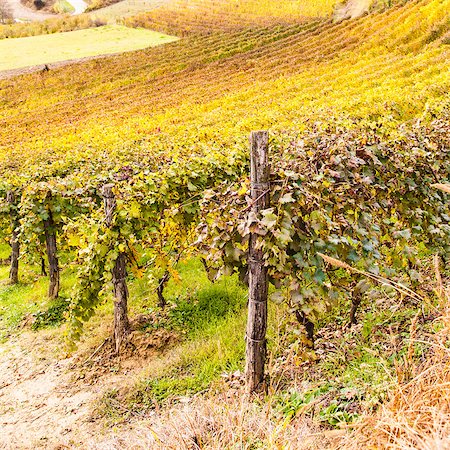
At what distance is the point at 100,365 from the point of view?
5.76m

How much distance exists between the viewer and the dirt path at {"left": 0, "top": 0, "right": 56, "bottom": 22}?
2660 inches

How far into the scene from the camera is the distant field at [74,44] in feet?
138

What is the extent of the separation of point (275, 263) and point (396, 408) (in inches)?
58.9

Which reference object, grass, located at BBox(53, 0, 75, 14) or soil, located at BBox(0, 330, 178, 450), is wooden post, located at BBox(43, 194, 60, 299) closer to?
soil, located at BBox(0, 330, 178, 450)

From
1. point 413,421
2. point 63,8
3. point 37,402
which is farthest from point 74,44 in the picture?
point 413,421

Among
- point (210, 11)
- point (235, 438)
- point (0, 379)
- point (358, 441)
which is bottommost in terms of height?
point (0, 379)

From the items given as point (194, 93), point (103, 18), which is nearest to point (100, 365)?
point (194, 93)

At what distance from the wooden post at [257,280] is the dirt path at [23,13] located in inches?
2906

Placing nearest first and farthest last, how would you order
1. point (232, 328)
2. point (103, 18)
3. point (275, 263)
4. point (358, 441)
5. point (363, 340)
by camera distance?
point (358, 441) < point (275, 263) < point (363, 340) < point (232, 328) < point (103, 18)

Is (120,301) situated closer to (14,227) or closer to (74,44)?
(14,227)

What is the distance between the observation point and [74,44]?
155 ft

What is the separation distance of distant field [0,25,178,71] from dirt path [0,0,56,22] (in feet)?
64.9

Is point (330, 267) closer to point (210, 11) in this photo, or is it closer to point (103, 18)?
point (210, 11)

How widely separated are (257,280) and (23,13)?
265 feet
